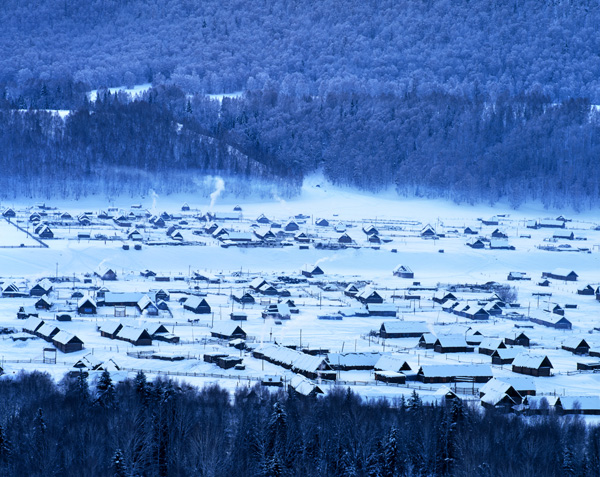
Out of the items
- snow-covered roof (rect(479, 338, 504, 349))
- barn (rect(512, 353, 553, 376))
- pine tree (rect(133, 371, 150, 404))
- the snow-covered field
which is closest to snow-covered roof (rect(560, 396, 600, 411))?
the snow-covered field

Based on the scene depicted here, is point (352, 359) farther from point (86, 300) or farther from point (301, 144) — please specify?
point (301, 144)

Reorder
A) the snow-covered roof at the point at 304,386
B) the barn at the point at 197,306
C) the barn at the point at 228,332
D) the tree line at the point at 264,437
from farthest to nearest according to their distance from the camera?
the barn at the point at 197,306, the barn at the point at 228,332, the snow-covered roof at the point at 304,386, the tree line at the point at 264,437

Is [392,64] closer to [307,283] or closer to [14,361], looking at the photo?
[307,283]

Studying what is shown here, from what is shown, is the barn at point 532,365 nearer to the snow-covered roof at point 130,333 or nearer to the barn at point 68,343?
the snow-covered roof at point 130,333

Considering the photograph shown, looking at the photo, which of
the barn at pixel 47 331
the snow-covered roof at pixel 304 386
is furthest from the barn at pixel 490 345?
the barn at pixel 47 331

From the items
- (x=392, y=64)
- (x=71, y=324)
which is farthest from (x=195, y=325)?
(x=392, y=64)

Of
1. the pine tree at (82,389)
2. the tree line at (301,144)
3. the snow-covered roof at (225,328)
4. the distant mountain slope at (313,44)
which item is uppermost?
the distant mountain slope at (313,44)
